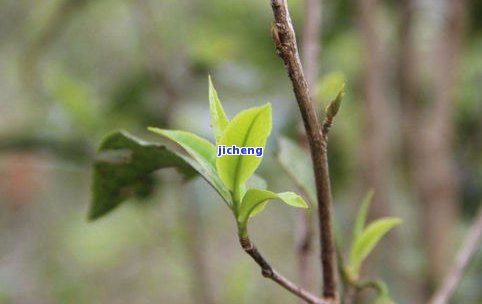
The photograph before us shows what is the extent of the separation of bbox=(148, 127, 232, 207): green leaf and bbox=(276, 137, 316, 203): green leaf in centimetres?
13

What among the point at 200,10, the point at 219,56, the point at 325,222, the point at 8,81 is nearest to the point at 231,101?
the point at 219,56

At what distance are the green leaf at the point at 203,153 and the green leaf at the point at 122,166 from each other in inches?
1.9

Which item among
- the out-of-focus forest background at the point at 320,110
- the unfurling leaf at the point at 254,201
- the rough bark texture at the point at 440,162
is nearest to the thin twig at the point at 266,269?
the unfurling leaf at the point at 254,201

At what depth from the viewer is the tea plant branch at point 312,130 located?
0.38 m

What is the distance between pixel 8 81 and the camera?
2.02 meters

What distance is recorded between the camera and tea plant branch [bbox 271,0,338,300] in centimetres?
38

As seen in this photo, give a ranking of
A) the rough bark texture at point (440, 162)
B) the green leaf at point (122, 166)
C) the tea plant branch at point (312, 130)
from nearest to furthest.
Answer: the tea plant branch at point (312, 130)
the green leaf at point (122, 166)
the rough bark texture at point (440, 162)

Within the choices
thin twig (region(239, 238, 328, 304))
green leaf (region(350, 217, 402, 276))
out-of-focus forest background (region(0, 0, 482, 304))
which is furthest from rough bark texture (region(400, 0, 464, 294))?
thin twig (region(239, 238, 328, 304))

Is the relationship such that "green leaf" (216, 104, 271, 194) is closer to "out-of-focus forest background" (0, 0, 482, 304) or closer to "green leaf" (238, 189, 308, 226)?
"green leaf" (238, 189, 308, 226)

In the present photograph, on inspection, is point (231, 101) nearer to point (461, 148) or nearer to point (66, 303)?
point (461, 148)

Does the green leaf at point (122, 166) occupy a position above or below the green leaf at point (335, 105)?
below

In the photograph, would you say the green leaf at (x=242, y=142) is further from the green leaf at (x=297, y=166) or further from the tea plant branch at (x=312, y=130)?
the green leaf at (x=297, y=166)

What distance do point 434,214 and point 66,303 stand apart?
725mm

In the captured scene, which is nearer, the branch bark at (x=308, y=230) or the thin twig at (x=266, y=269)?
the thin twig at (x=266, y=269)
